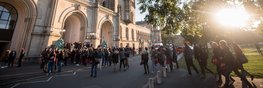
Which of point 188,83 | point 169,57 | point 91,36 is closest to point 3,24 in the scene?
point 91,36

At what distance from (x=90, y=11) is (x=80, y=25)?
288cm

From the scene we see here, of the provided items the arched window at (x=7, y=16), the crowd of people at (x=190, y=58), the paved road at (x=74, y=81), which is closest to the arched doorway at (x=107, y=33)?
the crowd of people at (x=190, y=58)

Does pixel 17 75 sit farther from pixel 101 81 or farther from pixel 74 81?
pixel 101 81

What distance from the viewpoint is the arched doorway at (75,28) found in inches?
862

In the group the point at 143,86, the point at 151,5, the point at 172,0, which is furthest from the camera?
the point at 151,5

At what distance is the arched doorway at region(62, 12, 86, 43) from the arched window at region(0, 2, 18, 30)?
6.41 metres

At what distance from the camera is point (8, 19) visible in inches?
664

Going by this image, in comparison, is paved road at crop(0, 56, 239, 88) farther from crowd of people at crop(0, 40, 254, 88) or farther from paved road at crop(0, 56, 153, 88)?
crowd of people at crop(0, 40, 254, 88)

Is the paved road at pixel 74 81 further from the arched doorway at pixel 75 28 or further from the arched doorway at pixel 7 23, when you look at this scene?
the arched doorway at pixel 75 28

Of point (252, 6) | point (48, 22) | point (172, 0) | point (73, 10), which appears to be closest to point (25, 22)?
point (48, 22)

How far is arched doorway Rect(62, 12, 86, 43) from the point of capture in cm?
2188

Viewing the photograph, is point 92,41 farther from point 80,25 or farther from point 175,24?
point 175,24

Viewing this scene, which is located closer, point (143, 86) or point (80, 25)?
point (143, 86)

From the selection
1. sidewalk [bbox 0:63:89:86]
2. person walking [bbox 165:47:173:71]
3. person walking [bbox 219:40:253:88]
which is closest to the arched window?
sidewalk [bbox 0:63:89:86]
